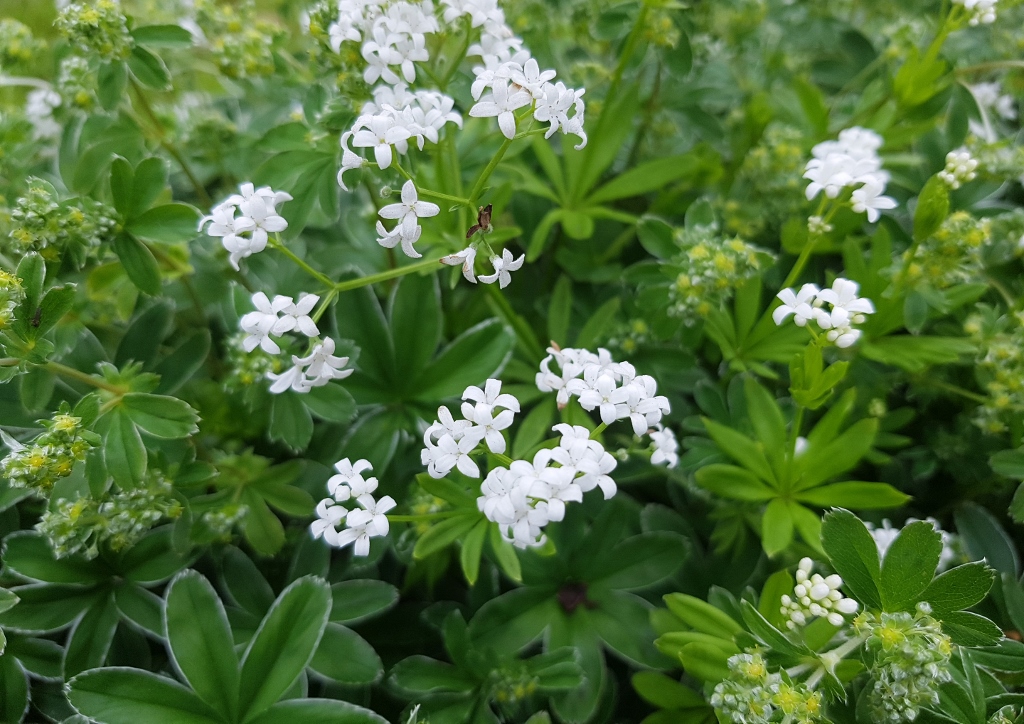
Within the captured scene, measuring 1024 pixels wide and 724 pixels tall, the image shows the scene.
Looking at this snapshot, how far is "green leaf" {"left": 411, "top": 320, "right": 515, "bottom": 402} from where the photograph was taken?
1445 mm

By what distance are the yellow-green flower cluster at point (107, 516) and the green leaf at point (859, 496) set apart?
119 centimetres

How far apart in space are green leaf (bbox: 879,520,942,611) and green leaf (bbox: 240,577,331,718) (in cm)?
94

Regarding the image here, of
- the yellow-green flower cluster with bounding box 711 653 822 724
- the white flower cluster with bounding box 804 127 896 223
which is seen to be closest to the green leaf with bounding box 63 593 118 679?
the yellow-green flower cluster with bounding box 711 653 822 724

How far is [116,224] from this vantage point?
135cm

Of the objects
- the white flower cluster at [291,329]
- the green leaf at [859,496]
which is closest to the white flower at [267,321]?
the white flower cluster at [291,329]

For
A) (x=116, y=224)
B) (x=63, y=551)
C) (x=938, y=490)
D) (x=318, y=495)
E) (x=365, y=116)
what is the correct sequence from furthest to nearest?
(x=938, y=490), (x=318, y=495), (x=116, y=224), (x=63, y=551), (x=365, y=116)

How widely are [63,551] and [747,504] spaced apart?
4.25 feet

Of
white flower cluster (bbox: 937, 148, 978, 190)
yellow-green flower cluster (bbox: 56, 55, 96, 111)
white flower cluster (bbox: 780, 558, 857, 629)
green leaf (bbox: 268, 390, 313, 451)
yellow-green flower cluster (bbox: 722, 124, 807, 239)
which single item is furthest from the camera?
yellow-green flower cluster (bbox: 722, 124, 807, 239)

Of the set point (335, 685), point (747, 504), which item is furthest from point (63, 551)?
point (747, 504)

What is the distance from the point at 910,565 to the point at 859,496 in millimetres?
226

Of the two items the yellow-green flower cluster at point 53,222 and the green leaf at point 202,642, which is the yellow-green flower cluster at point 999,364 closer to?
the green leaf at point 202,642

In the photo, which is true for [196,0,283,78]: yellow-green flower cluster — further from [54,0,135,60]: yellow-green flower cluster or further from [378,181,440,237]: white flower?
[378,181,440,237]: white flower

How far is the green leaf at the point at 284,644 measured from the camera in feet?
4.03

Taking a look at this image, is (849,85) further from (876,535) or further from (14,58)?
(14,58)
